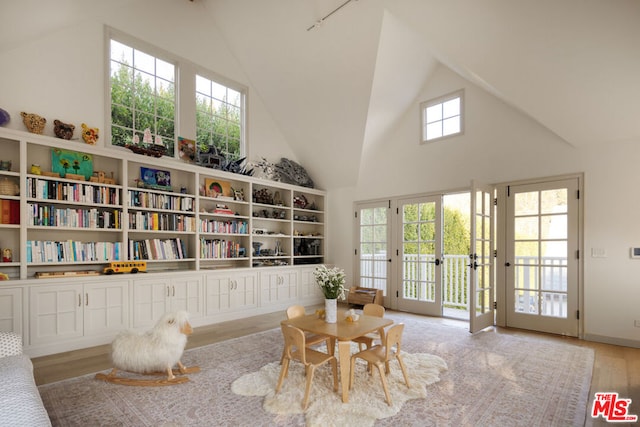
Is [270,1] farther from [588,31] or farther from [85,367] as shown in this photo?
[85,367]

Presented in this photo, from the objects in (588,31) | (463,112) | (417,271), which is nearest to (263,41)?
(463,112)

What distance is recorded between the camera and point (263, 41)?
5520 mm

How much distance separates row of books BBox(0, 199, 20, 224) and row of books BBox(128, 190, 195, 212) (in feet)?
3.74

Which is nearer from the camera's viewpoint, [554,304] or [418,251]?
[554,304]

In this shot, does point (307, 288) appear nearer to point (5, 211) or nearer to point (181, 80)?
point (181, 80)

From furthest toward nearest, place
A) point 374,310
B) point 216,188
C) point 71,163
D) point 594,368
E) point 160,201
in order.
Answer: point 216,188 → point 160,201 → point 71,163 → point 374,310 → point 594,368

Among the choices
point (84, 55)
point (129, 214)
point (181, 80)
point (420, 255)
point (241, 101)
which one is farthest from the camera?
point (241, 101)

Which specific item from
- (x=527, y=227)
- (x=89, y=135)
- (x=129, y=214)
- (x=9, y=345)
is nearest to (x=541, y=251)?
(x=527, y=227)

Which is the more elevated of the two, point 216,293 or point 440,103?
point 440,103

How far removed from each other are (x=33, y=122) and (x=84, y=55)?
1.20 meters

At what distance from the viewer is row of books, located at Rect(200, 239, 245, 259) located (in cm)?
527

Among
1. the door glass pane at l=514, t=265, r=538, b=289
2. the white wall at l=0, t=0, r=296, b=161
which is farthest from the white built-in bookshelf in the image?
the door glass pane at l=514, t=265, r=538, b=289

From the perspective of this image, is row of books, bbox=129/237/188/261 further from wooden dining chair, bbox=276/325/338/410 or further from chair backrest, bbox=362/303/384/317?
chair backrest, bbox=362/303/384/317

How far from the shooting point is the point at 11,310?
346cm
